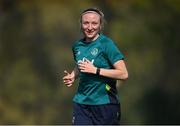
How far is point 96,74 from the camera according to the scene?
3977mm

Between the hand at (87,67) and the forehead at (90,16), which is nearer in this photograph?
the hand at (87,67)

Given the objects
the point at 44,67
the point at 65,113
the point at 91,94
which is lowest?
the point at 65,113

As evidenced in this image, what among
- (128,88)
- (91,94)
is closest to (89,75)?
(91,94)

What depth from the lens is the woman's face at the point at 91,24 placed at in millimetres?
4062

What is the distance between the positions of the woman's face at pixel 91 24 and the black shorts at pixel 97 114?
1.65 feet

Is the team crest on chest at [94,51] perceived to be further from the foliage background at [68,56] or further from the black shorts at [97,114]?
the foliage background at [68,56]

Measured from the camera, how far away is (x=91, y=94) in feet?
13.4

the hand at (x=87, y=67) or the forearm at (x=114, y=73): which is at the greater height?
the hand at (x=87, y=67)

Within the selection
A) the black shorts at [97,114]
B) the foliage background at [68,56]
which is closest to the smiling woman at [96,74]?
the black shorts at [97,114]

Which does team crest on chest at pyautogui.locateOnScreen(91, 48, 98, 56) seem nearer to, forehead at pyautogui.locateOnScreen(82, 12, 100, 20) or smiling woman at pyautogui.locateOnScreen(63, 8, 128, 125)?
smiling woman at pyautogui.locateOnScreen(63, 8, 128, 125)

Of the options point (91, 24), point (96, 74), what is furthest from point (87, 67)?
point (91, 24)

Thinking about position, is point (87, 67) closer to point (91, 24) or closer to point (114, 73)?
point (114, 73)

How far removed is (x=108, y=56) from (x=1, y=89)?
4.93 metres

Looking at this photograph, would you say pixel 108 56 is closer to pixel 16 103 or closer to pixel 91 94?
pixel 91 94
